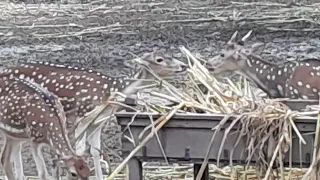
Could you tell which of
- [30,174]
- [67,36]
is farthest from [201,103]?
[67,36]

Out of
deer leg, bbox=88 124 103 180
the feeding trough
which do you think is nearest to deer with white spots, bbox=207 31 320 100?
deer leg, bbox=88 124 103 180

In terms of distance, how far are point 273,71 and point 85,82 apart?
144cm

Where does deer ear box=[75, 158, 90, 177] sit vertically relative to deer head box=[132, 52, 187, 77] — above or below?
below

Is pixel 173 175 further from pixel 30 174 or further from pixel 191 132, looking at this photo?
pixel 191 132

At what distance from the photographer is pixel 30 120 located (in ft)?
22.1

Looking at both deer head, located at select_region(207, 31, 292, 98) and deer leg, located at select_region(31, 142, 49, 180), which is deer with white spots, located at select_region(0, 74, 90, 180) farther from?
deer head, located at select_region(207, 31, 292, 98)

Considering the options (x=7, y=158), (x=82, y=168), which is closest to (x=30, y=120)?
(x=7, y=158)

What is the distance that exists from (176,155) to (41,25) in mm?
8125

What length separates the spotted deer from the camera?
7.34m

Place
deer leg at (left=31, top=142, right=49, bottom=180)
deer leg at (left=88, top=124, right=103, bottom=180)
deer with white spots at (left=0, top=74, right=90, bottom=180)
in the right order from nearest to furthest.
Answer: deer with white spots at (left=0, top=74, right=90, bottom=180) < deer leg at (left=31, top=142, right=49, bottom=180) < deer leg at (left=88, top=124, right=103, bottom=180)

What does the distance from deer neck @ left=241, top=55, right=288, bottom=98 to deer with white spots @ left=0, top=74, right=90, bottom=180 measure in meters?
1.54

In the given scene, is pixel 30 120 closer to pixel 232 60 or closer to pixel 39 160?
pixel 39 160

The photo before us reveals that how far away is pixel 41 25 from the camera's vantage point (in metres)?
12.8

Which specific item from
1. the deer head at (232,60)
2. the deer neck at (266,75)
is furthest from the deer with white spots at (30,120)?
the deer neck at (266,75)
